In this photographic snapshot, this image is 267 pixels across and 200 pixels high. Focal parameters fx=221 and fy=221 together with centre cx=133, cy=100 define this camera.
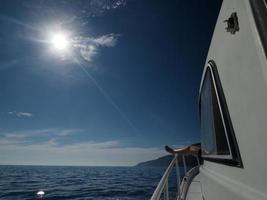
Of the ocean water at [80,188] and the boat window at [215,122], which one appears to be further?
the ocean water at [80,188]

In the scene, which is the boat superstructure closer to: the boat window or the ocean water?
the boat window

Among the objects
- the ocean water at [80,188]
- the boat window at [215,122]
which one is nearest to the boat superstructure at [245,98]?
the boat window at [215,122]

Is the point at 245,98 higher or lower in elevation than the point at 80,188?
higher

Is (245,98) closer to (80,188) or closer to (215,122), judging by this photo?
(215,122)

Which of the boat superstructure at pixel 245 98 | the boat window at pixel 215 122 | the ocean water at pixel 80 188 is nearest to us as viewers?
the boat superstructure at pixel 245 98

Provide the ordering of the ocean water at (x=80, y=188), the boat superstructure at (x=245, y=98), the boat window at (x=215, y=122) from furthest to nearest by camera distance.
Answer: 1. the ocean water at (x=80, y=188)
2. the boat window at (x=215, y=122)
3. the boat superstructure at (x=245, y=98)

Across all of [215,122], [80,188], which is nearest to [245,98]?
[215,122]

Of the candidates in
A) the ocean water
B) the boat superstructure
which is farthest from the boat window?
the ocean water

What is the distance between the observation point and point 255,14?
0.91 meters

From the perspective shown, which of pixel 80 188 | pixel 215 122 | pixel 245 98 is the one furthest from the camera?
pixel 80 188

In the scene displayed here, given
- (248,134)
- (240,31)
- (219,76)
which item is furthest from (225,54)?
(248,134)

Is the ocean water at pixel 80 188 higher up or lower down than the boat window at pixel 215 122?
lower down

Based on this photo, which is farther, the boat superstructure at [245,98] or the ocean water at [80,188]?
the ocean water at [80,188]

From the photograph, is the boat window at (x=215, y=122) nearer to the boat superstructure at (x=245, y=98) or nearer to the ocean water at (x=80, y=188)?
the boat superstructure at (x=245, y=98)
